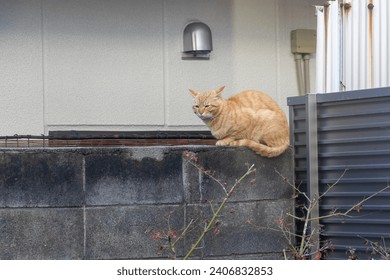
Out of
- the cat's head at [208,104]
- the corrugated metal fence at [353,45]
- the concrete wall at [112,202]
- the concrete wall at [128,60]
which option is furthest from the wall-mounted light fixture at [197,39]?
the concrete wall at [112,202]

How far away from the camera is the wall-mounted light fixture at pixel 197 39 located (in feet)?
27.9

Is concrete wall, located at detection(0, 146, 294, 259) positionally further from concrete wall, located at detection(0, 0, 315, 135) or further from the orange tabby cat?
concrete wall, located at detection(0, 0, 315, 135)

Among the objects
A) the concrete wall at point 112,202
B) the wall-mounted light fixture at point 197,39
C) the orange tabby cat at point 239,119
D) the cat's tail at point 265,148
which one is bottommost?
the concrete wall at point 112,202

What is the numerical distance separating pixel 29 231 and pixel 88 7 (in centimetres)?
307

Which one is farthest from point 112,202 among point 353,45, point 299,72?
point 299,72

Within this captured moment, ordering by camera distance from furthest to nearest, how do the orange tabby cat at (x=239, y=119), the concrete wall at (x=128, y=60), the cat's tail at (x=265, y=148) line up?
the concrete wall at (x=128, y=60) → the orange tabby cat at (x=239, y=119) → the cat's tail at (x=265, y=148)

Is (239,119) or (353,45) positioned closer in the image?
(353,45)

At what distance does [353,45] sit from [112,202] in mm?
1961

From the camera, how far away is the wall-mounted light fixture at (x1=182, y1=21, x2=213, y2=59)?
27.9 feet

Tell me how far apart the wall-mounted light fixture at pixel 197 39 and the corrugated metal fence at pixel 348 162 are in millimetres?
2071

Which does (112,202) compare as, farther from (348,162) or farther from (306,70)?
(306,70)

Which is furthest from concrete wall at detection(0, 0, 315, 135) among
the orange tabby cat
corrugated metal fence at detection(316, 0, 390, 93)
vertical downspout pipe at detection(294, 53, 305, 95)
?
corrugated metal fence at detection(316, 0, 390, 93)

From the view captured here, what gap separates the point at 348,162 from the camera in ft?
20.5

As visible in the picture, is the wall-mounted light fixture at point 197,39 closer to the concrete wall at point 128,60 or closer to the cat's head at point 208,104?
the concrete wall at point 128,60
